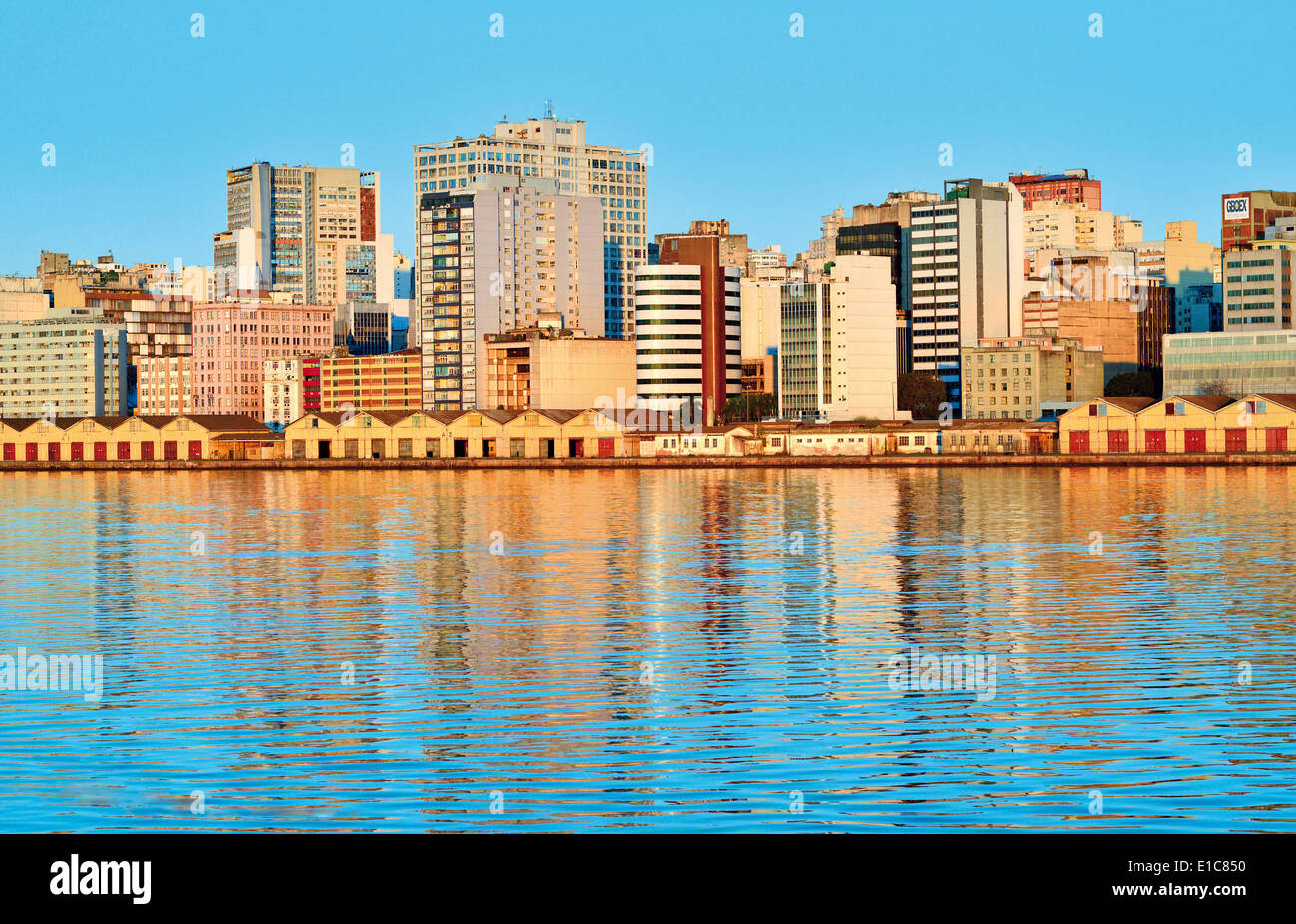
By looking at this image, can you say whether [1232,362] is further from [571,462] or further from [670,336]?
[571,462]

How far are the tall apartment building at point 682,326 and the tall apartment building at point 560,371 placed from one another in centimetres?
596

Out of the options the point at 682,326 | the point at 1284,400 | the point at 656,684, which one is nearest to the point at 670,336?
the point at 682,326

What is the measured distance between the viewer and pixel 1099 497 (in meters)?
78.7

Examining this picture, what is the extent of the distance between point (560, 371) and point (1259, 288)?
76634 millimetres

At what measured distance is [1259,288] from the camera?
182000 millimetres

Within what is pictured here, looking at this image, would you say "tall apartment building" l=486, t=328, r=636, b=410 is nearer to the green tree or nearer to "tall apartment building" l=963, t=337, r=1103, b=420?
the green tree

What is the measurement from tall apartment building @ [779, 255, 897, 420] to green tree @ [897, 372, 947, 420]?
4146 millimetres

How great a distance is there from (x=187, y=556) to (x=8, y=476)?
326 feet

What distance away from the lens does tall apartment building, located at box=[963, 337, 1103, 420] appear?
598 ft

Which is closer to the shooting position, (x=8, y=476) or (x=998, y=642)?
(x=998, y=642)

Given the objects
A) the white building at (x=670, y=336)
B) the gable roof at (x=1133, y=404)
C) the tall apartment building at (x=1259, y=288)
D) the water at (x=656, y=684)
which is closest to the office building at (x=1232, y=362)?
the tall apartment building at (x=1259, y=288)
